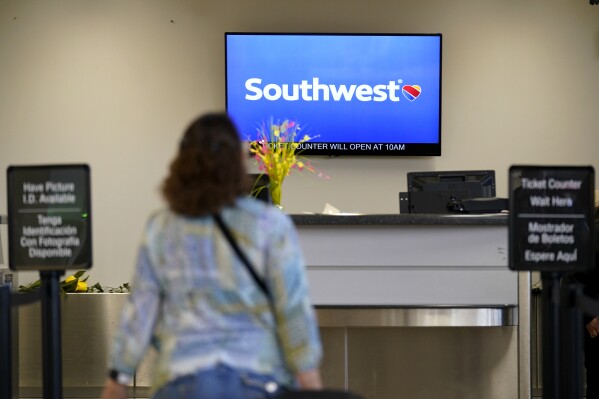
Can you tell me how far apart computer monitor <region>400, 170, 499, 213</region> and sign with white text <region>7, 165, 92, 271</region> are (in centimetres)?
217

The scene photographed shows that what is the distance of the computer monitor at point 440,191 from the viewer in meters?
4.69

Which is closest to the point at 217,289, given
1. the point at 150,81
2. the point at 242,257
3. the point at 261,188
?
the point at 242,257

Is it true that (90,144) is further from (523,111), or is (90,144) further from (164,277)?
(164,277)

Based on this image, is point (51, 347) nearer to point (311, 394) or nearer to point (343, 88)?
point (311, 394)

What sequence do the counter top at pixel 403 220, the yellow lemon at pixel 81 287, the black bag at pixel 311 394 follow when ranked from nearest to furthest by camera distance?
1. the black bag at pixel 311 394
2. the counter top at pixel 403 220
3. the yellow lemon at pixel 81 287

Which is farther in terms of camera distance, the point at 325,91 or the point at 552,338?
the point at 325,91

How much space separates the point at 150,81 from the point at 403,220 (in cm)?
310

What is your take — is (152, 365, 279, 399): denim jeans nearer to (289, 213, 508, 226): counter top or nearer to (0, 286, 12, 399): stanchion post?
(0, 286, 12, 399): stanchion post

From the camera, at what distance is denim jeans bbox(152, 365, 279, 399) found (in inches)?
78.4

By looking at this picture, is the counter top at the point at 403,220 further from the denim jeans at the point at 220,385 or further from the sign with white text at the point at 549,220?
the denim jeans at the point at 220,385

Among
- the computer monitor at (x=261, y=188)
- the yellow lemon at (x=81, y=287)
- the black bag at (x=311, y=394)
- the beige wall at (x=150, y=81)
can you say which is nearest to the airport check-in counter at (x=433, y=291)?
the computer monitor at (x=261, y=188)

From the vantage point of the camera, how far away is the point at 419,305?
4027 millimetres

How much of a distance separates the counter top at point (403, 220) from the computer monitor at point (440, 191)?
0.52 meters

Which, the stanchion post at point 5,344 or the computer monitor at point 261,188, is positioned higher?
the computer monitor at point 261,188
